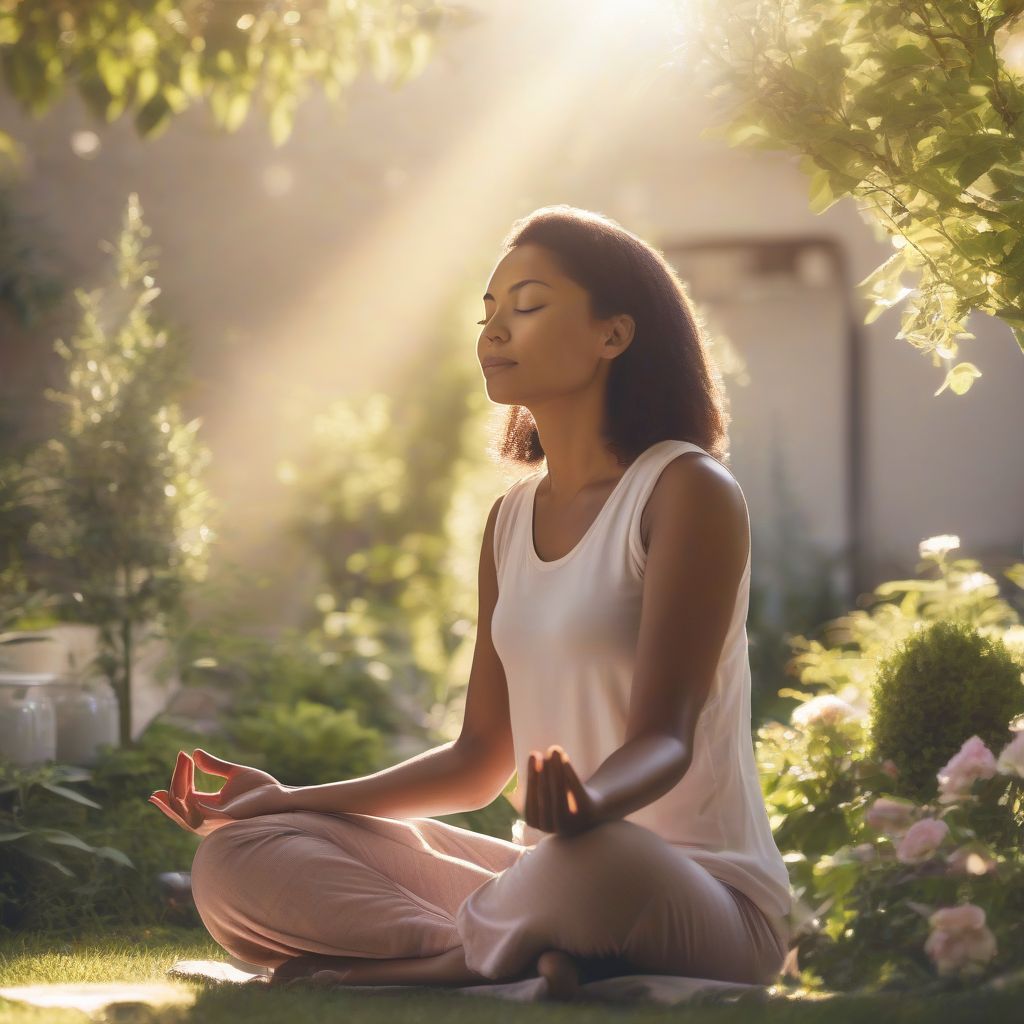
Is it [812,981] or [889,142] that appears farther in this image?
[889,142]

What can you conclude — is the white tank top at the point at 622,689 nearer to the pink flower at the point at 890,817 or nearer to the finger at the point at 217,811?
the pink flower at the point at 890,817

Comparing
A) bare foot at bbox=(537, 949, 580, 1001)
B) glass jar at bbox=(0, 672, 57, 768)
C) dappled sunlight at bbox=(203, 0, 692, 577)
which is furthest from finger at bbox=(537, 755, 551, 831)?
dappled sunlight at bbox=(203, 0, 692, 577)

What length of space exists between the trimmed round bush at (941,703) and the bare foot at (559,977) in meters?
1.44

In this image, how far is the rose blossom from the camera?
3.65 m

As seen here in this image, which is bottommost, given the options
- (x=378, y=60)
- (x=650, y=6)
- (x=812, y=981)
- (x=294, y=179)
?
(x=812, y=981)

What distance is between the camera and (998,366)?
31.3 feet

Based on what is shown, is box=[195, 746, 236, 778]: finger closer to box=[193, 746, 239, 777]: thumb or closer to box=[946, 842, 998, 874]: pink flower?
box=[193, 746, 239, 777]: thumb

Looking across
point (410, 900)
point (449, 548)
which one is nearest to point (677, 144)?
point (449, 548)

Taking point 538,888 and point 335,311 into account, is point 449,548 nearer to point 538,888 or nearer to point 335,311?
point 335,311

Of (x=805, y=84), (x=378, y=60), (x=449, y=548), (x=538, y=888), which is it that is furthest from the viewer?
(x=449, y=548)

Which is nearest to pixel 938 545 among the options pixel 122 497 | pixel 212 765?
pixel 212 765

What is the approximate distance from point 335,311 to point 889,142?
24.2 ft

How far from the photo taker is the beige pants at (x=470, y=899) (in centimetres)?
226

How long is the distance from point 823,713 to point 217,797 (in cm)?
164
